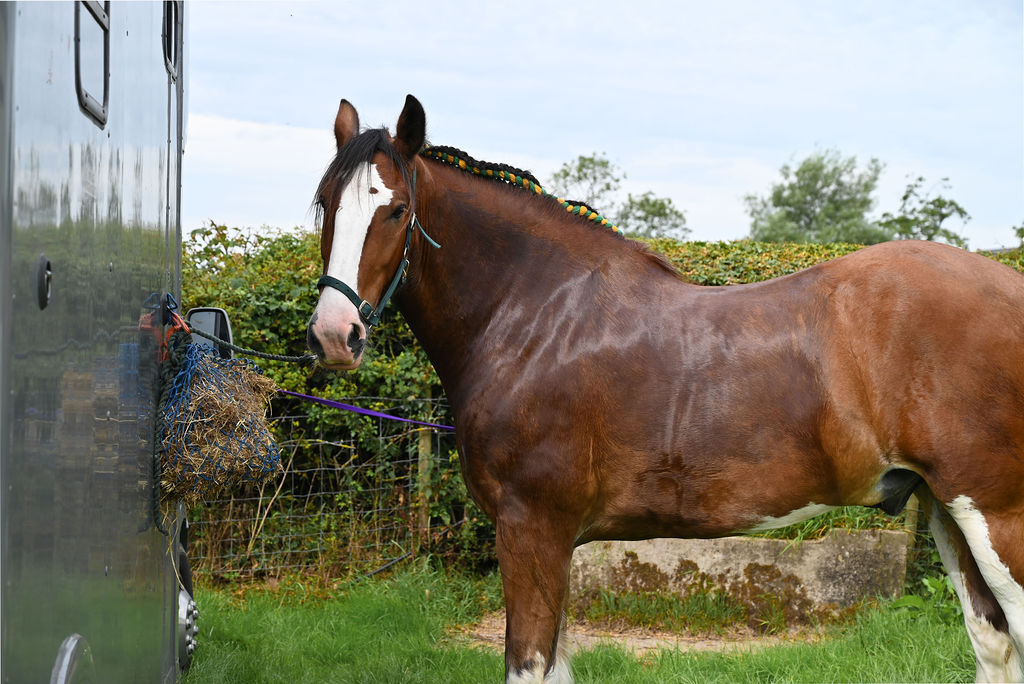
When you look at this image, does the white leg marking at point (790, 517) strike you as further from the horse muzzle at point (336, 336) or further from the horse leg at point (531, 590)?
the horse muzzle at point (336, 336)

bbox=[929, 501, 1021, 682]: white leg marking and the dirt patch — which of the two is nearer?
bbox=[929, 501, 1021, 682]: white leg marking

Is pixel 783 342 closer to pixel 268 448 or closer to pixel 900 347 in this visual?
pixel 900 347

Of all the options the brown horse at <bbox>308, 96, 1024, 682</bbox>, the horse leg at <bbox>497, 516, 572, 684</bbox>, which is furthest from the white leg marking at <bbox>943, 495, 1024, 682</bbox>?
the horse leg at <bbox>497, 516, 572, 684</bbox>

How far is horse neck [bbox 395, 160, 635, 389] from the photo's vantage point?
330 centimetres

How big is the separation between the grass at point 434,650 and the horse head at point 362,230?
87.6 inches

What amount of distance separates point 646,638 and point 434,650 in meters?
1.43

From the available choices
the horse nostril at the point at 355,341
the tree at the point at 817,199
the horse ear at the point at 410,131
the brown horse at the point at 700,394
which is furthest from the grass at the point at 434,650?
the tree at the point at 817,199

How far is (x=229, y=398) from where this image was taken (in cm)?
278

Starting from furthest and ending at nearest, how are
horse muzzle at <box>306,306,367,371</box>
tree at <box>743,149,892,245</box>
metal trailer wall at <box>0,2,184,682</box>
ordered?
tree at <box>743,149,892,245</box>, horse muzzle at <box>306,306,367,371</box>, metal trailer wall at <box>0,2,184,682</box>

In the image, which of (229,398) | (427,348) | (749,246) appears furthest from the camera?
(749,246)

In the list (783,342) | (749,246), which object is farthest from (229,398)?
(749,246)

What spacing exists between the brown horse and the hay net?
0.32m

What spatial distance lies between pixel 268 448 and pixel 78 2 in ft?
5.57

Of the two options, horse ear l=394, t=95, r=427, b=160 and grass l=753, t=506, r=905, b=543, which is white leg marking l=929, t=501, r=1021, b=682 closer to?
grass l=753, t=506, r=905, b=543
